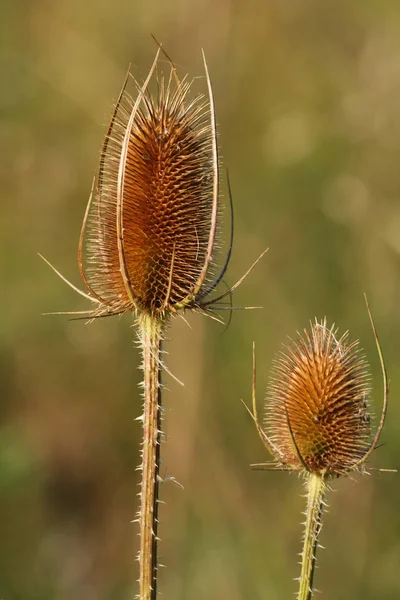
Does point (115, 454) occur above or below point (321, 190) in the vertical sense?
below

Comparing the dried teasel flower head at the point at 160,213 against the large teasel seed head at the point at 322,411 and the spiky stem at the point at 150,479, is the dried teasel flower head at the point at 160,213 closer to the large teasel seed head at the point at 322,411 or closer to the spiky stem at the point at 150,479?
the spiky stem at the point at 150,479

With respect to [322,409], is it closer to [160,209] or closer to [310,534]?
[310,534]

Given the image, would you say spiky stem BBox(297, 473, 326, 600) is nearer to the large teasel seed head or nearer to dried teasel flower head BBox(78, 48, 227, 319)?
the large teasel seed head

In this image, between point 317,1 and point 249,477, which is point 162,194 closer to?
point 249,477

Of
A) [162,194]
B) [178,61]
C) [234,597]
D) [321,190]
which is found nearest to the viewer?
[162,194]

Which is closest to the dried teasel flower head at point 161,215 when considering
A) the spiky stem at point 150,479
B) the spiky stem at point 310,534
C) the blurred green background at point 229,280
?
the spiky stem at point 150,479

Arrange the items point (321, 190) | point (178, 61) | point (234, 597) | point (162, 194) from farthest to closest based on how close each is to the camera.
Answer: point (178, 61)
point (321, 190)
point (234, 597)
point (162, 194)

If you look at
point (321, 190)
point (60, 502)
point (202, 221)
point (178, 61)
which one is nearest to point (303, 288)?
point (321, 190)

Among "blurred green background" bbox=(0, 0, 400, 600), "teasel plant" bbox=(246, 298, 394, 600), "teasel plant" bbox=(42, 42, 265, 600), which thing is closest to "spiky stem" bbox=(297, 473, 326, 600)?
"teasel plant" bbox=(246, 298, 394, 600)
